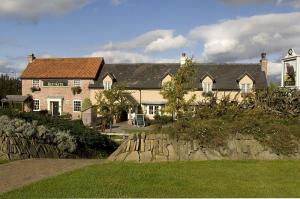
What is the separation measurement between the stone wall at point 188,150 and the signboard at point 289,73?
5.54 m

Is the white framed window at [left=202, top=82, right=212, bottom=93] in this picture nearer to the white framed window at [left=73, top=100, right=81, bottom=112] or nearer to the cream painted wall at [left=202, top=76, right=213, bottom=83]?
the cream painted wall at [left=202, top=76, right=213, bottom=83]

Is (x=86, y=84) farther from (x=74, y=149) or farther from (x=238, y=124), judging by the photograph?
(x=238, y=124)

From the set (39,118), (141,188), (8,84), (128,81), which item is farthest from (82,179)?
(8,84)

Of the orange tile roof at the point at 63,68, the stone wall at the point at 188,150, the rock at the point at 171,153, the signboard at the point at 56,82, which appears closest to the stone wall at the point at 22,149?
the stone wall at the point at 188,150

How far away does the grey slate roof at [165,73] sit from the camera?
5212 cm

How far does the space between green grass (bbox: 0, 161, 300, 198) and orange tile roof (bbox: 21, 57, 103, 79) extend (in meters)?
45.4

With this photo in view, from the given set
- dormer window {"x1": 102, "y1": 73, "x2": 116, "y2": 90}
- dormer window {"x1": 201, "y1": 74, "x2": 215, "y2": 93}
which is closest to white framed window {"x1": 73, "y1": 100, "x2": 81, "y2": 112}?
dormer window {"x1": 102, "y1": 73, "x2": 116, "y2": 90}

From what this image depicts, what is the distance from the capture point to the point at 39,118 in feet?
59.7

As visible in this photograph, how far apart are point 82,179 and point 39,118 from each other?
28.5 feet

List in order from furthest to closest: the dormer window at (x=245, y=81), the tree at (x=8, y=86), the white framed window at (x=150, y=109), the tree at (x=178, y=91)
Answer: the tree at (x=8, y=86), the white framed window at (x=150, y=109), the dormer window at (x=245, y=81), the tree at (x=178, y=91)

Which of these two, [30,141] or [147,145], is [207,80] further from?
[147,145]

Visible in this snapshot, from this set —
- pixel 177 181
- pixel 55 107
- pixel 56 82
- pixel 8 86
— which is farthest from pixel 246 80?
pixel 177 181

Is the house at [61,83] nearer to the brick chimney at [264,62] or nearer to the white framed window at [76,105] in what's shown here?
the white framed window at [76,105]

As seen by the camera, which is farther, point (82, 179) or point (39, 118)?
point (39, 118)
